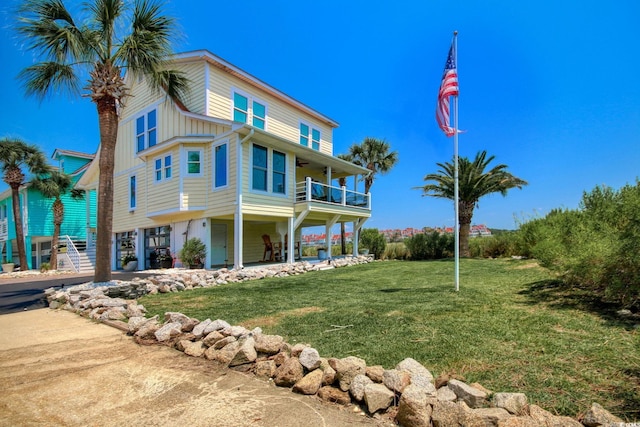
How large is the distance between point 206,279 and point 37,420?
771 centimetres

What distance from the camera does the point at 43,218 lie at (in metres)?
22.7

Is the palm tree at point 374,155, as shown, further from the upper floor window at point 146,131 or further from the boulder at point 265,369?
the boulder at point 265,369

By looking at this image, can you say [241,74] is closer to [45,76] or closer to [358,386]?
[45,76]

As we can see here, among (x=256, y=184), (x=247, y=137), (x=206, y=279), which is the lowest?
(x=206, y=279)

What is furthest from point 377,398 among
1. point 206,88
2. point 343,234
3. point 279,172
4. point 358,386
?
point 343,234

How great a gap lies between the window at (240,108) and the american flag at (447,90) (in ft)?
34.3

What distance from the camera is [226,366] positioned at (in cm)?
345

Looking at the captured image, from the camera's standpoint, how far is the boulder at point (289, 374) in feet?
9.70


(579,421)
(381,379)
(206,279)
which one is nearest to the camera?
(579,421)

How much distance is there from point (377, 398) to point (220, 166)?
11865 millimetres

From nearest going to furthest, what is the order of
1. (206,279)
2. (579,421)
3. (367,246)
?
1. (579,421)
2. (206,279)
3. (367,246)

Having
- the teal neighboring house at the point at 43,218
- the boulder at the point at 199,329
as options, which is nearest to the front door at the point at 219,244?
the teal neighboring house at the point at 43,218

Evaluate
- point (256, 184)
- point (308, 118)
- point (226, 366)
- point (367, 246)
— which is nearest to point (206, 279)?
point (256, 184)

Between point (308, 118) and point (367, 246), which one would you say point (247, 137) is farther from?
point (367, 246)
